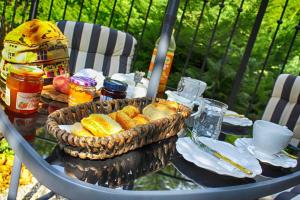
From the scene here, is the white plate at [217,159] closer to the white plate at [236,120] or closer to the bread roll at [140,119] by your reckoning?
the bread roll at [140,119]

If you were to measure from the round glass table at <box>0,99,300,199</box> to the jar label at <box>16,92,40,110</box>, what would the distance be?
29mm

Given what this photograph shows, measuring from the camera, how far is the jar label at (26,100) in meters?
1.02

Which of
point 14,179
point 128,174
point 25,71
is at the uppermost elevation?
point 25,71

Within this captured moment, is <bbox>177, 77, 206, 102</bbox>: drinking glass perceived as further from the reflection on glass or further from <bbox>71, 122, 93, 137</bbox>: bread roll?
<bbox>71, 122, 93, 137</bbox>: bread roll

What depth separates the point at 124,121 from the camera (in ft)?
3.18

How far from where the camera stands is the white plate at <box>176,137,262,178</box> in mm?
929

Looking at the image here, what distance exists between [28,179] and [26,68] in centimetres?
135

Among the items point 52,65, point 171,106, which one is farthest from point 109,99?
point 52,65

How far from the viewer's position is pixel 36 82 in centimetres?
104

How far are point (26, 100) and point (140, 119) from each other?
33 centimetres

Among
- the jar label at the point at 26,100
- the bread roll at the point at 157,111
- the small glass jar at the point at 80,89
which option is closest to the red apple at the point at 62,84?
the small glass jar at the point at 80,89

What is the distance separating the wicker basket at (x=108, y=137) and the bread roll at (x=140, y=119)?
0.04 metres

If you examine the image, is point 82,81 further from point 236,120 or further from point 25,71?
point 236,120

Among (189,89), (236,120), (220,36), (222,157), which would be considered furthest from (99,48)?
(220,36)
